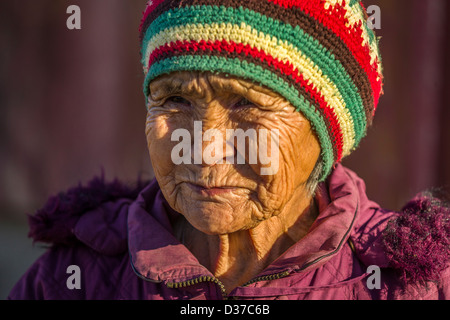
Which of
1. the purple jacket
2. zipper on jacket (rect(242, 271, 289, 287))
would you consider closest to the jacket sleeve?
the purple jacket

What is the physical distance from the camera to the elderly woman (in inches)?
72.2

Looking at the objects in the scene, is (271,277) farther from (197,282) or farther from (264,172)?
(264,172)

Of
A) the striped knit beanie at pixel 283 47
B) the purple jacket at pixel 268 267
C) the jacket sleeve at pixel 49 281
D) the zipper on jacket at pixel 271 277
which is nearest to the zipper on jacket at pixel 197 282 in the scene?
the purple jacket at pixel 268 267

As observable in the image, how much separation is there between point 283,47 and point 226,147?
41 cm

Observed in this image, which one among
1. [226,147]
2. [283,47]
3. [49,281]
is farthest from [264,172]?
[49,281]

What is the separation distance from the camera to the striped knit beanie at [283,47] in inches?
70.9

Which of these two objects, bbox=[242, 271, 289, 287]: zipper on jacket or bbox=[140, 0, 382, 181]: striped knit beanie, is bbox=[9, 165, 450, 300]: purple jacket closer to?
bbox=[242, 271, 289, 287]: zipper on jacket

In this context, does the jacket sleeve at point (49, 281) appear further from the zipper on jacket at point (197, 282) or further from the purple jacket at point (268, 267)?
the zipper on jacket at point (197, 282)

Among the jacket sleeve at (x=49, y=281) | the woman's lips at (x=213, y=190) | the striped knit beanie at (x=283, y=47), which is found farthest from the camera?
the jacket sleeve at (x=49, y=281)

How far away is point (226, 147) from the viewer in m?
1.89
